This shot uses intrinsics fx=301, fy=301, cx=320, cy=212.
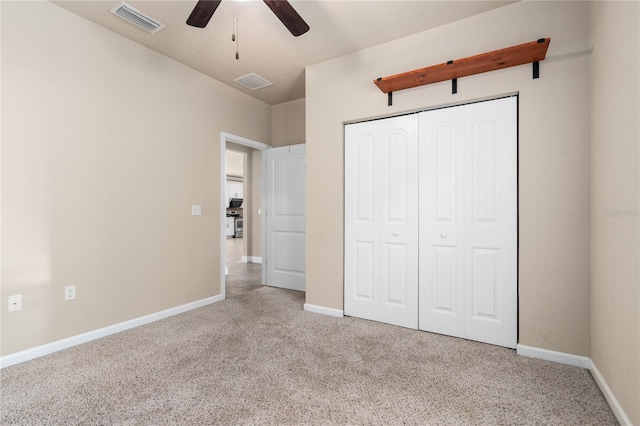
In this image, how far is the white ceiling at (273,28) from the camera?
7.78ft

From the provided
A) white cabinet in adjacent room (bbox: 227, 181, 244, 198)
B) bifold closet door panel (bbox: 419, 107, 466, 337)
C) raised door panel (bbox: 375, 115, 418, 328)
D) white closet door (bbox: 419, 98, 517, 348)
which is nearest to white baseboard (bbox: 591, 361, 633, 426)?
white closet door (bbox: 419, 98, 517, 348)

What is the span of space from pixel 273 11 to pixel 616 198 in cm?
223

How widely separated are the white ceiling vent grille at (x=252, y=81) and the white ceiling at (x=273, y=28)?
16 centimetres

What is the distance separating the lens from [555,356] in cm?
219

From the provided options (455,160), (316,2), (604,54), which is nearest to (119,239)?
(316,2)

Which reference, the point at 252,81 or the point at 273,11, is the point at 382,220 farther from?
the point at 252,81

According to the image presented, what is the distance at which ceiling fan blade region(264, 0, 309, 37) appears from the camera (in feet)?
5.73

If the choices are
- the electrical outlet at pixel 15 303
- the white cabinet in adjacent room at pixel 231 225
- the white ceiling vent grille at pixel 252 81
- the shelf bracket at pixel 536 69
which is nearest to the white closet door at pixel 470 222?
the shelf bracket at pixel 536 69

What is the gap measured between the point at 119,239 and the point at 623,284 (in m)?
3.66

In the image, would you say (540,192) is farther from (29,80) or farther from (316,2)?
(29,80)

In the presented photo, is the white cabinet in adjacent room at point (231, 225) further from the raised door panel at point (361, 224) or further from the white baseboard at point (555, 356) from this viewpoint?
the white baseboard at point (555, 356)

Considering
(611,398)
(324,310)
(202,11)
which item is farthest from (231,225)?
(611,398)

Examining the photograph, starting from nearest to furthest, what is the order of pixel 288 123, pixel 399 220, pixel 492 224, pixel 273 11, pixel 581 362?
pixel 273 11 → pixel 581 362 → pixel 492 224 → pixel 399 220 → pixel 288 123

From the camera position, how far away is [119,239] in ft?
9.20
